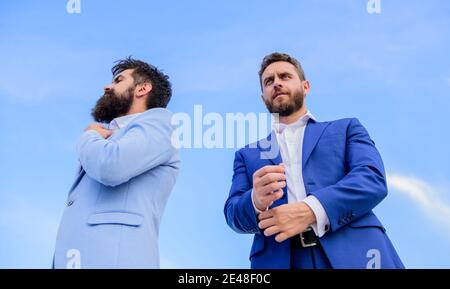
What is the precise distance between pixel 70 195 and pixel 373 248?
1909 mm

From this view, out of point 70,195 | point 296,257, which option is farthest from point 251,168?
point 70,195

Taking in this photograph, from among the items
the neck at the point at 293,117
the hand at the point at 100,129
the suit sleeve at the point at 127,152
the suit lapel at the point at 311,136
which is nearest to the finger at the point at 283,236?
the suit lapel at the point at 311,136

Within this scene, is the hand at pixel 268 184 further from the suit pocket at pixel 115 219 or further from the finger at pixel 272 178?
the suit pocket at pixel 115 219

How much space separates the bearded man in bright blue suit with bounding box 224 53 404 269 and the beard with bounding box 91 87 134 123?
0.94 meters

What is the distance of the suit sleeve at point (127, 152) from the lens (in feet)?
10.6

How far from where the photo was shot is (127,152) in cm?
329

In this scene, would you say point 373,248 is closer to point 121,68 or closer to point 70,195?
point 70,195

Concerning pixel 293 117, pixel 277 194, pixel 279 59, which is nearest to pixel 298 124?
pixel 293 117

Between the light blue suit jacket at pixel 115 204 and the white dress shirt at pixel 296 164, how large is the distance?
2.41 ft

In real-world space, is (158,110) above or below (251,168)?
above

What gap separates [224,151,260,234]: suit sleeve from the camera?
318 cm
